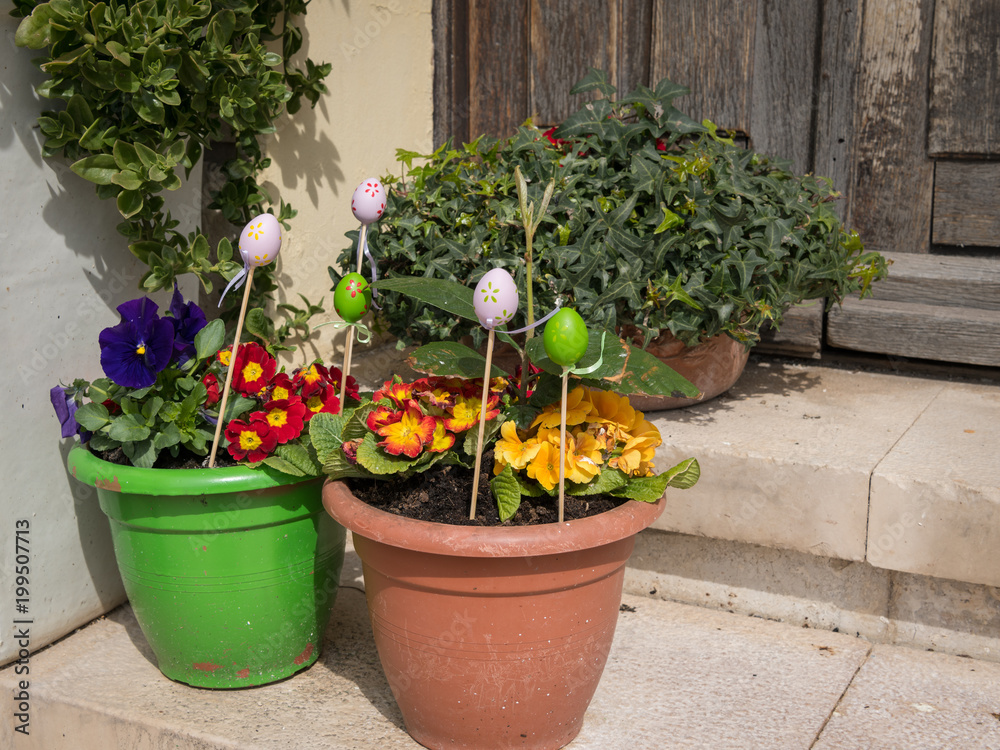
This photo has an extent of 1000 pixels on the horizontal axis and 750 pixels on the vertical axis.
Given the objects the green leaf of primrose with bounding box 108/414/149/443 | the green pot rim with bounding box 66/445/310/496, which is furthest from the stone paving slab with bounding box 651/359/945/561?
the green leaf of primrose with bounding box 108/414/149/443

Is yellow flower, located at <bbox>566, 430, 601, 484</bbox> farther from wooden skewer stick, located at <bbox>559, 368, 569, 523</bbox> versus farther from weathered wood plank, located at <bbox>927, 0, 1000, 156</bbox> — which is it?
weathered wood plank, located at <bbox>927, 0, 1000, 156</bbox>

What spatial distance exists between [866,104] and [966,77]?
265 millimetres

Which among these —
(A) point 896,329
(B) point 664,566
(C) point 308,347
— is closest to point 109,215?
(C) point 308,347

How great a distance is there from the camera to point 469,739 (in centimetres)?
148

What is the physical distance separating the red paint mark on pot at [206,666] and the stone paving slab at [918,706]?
1.12 metres

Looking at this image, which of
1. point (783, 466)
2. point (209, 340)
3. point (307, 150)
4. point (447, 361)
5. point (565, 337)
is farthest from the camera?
point (307, 150)

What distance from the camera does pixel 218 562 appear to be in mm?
1643

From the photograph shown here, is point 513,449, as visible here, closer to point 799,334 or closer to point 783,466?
point 783,466

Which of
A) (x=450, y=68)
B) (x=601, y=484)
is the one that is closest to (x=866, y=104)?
(x=450, y=68)

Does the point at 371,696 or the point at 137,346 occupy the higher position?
the point at 137,346

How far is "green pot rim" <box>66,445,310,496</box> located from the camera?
157 cm

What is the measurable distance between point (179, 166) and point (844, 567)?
69.0 inches

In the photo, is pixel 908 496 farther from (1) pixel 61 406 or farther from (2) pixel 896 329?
(1) pixel 61 406

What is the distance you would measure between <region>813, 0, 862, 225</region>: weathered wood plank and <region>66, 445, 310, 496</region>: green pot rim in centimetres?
188
